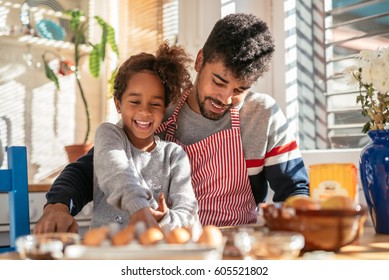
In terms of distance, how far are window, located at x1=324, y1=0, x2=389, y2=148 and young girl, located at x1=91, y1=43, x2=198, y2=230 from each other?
0.87m

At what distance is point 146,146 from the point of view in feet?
4.31

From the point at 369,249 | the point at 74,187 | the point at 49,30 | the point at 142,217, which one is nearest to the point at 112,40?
the point at 49,30

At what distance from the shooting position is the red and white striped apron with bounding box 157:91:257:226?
143cm

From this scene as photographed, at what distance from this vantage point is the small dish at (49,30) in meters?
2.56

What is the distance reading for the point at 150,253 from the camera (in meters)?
0.64

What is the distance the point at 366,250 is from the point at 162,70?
677mm

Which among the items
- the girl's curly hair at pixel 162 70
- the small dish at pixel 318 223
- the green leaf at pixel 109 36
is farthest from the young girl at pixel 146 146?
the green leaf at pixel 109 36

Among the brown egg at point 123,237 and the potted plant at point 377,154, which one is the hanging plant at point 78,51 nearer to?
the potted plant at point 377,154

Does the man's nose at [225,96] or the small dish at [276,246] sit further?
the man's nose at [225,96]

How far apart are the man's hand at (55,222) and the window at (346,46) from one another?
1.24 metres

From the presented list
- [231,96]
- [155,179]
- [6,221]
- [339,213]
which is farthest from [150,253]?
[6,221]

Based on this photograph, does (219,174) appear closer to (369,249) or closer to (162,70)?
(162,70)

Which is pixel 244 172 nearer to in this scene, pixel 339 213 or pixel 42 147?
pixel 339 213

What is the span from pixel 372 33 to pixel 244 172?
910 millimetres
